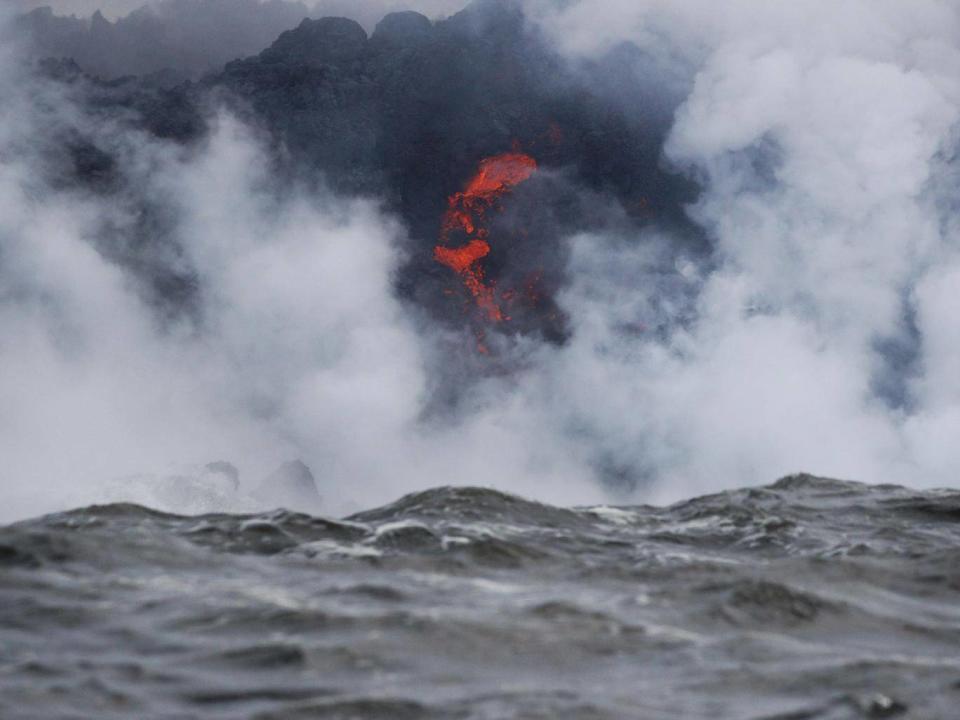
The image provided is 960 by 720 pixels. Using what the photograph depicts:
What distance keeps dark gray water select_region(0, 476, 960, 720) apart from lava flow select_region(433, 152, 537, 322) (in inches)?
2181

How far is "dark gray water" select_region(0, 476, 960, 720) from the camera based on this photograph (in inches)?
300

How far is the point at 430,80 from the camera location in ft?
247

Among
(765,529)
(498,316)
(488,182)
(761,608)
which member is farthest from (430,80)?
(761,608)

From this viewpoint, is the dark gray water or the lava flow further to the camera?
the lava flow

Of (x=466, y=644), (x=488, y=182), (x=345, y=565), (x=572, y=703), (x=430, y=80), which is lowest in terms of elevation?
(x=572, y=703)

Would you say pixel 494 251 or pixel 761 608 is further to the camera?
pixel 494 251

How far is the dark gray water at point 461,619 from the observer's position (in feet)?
25.0

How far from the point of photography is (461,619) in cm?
970

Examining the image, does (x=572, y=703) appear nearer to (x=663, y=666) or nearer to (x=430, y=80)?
(x=663, y=666)

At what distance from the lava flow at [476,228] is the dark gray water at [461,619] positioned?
182 ft

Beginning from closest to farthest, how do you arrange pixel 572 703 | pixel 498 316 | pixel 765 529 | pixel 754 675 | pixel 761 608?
pixel 572 703 < pixel 754 675 < pixel 761 608 < pixel 765 529 < pixel 498 316

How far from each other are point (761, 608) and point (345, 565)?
14.3 feet

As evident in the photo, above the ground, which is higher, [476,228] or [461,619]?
[476,228]

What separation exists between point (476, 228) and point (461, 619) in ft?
206
